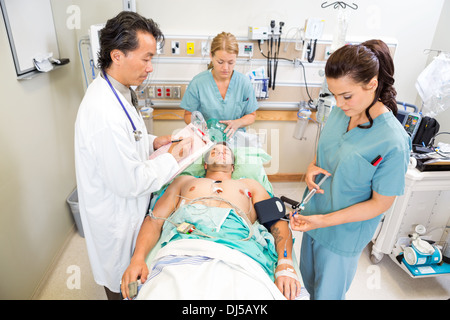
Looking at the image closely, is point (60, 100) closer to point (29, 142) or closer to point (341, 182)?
point (29, 142)

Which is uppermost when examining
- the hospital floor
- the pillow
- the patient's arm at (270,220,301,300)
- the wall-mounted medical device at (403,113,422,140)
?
the wall-mounted medical device at (403,113,422,140)

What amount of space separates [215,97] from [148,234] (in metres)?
1.22

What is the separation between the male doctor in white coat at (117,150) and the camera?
1202 millimetres

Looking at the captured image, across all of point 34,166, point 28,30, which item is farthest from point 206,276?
point 28,30

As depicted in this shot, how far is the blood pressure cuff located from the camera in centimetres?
158

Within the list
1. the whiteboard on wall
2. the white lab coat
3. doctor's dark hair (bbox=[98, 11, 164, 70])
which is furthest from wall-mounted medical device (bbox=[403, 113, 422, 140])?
the whiteboard on wall

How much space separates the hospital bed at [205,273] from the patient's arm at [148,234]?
51 mm

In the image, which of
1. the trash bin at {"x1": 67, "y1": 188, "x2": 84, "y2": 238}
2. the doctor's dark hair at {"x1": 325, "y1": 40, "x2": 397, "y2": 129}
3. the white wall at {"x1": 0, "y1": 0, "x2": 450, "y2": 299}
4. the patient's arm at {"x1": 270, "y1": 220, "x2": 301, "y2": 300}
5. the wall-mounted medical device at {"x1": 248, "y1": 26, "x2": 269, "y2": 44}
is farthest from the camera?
the wall-mounted medical device at {"x1": 248, "y1": 26, "x2": 269, "y2": 44}

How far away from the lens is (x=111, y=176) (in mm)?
1242

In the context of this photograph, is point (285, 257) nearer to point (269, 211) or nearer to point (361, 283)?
point (269, 211)

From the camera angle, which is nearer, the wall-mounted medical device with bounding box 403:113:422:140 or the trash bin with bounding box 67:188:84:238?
the wall-mounted medical device with bounding box 403:113:422:140

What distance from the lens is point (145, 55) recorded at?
4.13ft

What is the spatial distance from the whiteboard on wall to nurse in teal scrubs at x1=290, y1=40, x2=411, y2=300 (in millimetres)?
1718

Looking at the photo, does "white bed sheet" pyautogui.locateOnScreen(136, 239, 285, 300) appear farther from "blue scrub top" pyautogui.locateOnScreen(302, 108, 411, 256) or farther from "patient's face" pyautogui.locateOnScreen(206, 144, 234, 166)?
"patient's face" pyautogui.locateOnScreen(206, 144, 234, 166)
